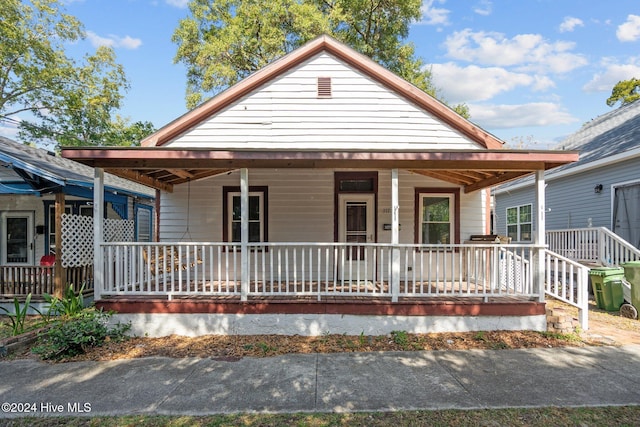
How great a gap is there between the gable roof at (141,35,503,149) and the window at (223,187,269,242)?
5.63 ft

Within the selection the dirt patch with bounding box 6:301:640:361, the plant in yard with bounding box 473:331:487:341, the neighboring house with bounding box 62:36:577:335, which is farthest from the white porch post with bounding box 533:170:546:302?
the plant in yard with bounding box 473:331:487:341

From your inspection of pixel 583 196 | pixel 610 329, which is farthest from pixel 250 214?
pixel 583 196

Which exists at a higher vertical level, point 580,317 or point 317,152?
point 317,152

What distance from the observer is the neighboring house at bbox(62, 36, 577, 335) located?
5.82 m

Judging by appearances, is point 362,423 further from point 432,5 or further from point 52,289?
point 432,5

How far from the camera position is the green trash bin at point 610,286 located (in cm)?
705

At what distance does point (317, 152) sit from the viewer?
5625 millimetres

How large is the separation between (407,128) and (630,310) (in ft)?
18.5

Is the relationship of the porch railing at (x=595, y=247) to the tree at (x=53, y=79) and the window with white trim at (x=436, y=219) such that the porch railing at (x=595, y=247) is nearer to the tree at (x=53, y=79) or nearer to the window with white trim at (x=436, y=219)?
the window with white trim at (x=436, y=219)

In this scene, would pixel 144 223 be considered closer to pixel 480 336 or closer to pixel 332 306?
pixel 332 306

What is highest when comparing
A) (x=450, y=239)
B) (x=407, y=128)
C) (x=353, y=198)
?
(x=407, y=128)

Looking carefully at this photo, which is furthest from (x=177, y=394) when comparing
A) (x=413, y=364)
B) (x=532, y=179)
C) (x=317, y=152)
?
(x=532, y=179)

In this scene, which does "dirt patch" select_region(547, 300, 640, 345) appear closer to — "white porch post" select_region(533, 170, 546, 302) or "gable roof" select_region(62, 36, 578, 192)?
"white porch post" select_region(533, 170, 546, 302)

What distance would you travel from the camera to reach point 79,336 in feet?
16.7
